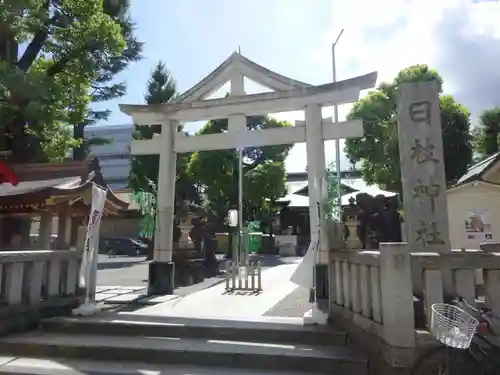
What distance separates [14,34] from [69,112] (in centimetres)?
259

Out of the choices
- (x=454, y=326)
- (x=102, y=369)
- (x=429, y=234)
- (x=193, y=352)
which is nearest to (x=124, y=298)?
(x=102, y=369)

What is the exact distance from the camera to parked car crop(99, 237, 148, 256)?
29.5m

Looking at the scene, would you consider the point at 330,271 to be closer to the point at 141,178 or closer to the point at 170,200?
the point at 170,200

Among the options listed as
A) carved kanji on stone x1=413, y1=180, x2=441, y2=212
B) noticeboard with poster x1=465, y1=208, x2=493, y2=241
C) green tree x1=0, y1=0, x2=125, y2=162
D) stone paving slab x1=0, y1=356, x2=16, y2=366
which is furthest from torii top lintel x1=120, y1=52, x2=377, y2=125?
stone paving slab x1=0, y1=356, x2=16, y2=366

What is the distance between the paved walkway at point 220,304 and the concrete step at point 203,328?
2.05ft

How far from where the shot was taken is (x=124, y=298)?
914cm

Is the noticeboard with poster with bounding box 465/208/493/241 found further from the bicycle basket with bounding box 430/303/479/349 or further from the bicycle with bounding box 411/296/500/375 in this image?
the bicycle basket with bounding box 430/303/479/349

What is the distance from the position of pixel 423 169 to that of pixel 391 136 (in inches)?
559

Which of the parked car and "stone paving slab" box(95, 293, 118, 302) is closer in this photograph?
"stone paving slab" box(95, 293, 118, 302)

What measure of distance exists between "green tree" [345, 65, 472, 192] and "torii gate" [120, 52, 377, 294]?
9.28 meters

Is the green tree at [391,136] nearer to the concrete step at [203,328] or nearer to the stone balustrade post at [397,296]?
the concrete step at [203,328]

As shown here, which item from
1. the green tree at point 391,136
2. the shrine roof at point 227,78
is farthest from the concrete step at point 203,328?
the green tree at point 391,136

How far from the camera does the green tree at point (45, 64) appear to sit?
9.52 m

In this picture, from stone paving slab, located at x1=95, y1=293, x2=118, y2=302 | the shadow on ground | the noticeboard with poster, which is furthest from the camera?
the shadow on ground
